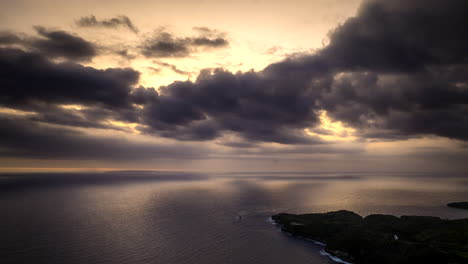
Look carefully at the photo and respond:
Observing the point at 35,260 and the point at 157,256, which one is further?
the point at 157,256

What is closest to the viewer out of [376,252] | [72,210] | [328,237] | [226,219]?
[376,252]

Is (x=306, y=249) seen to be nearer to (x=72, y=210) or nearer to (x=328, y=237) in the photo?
(x=328, y=237)

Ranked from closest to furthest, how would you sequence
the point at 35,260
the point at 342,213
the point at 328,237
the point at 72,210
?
the point at 35,260, the point at 328,237, the point at 342,213, the point at 72,210

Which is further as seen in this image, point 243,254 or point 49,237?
point 49,237

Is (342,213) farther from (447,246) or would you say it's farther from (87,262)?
(87,262)

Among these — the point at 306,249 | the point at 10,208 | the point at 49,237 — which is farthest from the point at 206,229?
the point at 10,208

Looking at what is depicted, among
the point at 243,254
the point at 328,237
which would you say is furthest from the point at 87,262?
the point at 328,237

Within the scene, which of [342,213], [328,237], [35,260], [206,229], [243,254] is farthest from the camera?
[342,213]
